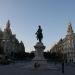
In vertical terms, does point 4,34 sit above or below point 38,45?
above

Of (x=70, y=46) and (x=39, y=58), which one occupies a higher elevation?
(x=70, y=46)

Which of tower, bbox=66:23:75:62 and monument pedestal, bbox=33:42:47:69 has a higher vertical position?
tower, bbox=66:23:75:62

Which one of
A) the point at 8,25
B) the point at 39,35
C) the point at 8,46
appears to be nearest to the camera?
the point at 39,35

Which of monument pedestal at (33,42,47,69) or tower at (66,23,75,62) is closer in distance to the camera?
monument pedestal at (33,42,47,69)

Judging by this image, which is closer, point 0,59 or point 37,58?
point 37,58

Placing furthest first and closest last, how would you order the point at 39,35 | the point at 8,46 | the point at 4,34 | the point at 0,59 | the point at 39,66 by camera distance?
the point at 4,34 < the point at 8,46 < the point at 0,59 < the point at 39,35 < the point at 39,66

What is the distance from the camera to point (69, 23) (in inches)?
7170

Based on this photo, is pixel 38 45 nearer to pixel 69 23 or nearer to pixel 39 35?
pixel 39 35

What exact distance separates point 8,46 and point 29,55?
53.4ft

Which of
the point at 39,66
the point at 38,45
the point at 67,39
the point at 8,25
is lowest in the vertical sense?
the point at 39,66

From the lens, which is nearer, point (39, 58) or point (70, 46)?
point (39, 58)

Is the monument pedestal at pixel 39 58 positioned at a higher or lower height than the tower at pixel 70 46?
lower

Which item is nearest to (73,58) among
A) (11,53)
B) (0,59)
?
(11,53)

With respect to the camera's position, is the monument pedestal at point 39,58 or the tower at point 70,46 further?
the tower at point 70,46
